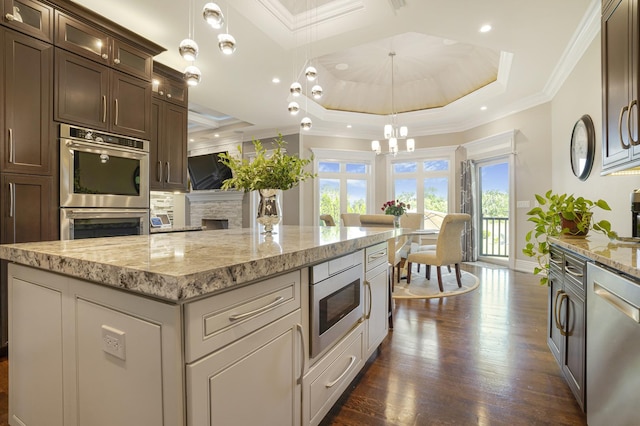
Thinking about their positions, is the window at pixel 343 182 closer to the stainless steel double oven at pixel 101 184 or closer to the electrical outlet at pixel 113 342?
the stainless steel double oven at pixel 101 184

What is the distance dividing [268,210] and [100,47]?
7.31 feet

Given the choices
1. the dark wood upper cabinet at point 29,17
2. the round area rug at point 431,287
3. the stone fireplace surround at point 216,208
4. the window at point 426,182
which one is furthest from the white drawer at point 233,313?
the window at point 426,182

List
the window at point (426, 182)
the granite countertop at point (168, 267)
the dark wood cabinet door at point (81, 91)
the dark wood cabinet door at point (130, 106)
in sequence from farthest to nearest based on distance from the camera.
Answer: the window at point (426, 182), the dark wood cabinet door at point (130, 106), the dark wood cabinet door at point (81, 91), the granite countertop at point (168, 267)

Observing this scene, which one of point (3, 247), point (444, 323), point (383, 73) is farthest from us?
point (383, 73)

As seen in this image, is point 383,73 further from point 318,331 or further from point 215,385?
point 215,385

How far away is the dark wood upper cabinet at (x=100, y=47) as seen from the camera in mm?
2391

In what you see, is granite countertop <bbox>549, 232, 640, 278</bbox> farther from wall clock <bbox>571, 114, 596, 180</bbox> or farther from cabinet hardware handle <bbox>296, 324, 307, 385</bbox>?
wall clock <bbox>571, 114, 596, 180</bbox>

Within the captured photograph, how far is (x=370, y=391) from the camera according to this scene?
1796mm

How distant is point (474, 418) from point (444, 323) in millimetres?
1343

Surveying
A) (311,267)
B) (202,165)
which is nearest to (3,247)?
(311,267)

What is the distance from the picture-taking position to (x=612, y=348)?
1.18m

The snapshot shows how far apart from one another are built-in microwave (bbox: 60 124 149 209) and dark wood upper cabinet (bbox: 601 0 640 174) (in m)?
3.62

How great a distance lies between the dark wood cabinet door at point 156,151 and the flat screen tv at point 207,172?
3.34 meters

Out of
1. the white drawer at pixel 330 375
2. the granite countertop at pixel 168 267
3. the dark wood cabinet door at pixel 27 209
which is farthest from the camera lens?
the dark wood cabinet door at pixel 27 209
